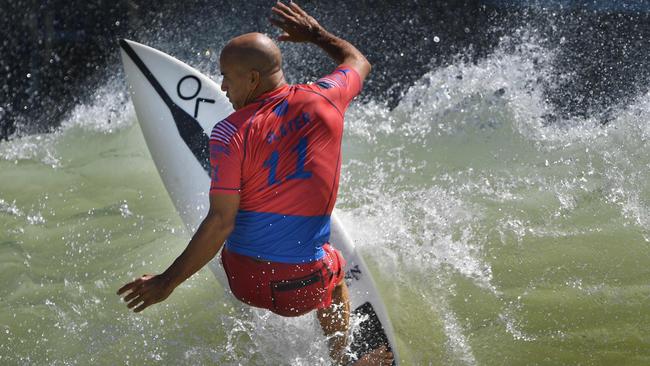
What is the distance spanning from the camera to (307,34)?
337 cm

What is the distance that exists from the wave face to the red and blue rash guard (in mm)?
601

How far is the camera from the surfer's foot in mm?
3561

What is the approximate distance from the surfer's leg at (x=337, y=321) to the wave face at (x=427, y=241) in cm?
5

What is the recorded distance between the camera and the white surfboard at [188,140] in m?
3.94

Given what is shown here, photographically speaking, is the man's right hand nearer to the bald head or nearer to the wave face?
the bald head

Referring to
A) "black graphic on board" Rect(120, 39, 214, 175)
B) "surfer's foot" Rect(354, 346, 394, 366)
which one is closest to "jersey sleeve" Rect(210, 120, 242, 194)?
"surfer's foot" Rect(354, 346, 394, 366)

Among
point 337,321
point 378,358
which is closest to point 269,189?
point 337,321

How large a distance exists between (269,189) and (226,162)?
199mm

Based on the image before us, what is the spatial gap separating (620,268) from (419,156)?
1896 millimetres

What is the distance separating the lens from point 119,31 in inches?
346

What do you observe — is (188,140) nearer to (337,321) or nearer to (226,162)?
(337,321)

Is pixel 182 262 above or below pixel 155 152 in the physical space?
below

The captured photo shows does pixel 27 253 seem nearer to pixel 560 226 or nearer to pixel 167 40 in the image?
pixel 560 226

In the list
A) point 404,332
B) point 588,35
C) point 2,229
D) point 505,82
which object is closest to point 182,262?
point 404,332
